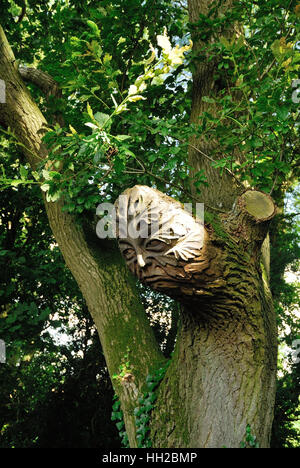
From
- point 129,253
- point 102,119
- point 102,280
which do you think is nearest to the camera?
point 102,119

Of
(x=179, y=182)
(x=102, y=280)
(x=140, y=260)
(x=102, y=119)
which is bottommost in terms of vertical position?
(x=140, y=260)

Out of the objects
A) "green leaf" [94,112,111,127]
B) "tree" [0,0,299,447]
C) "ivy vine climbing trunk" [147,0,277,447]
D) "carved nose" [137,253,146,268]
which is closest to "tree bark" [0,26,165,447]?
"tree" [0,0,299,447]

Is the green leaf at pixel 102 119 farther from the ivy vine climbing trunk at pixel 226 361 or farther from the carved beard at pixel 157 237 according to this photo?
the ivy vine climbing trunk at pixel 226 361

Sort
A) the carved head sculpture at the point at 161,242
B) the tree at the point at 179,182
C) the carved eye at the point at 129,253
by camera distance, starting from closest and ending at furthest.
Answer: the carved head sculpture at the point at 161,242, the carved eye at the point at 129,253, the tree at the point at 179,182

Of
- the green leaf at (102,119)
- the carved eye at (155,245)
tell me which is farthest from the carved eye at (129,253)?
the green leaf at (102,119)

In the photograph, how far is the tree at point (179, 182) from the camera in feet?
7.04

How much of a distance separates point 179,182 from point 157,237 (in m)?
2.01

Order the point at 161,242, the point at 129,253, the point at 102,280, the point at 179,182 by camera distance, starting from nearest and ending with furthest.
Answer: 1. the point at 161,242
2. the point at 129,253
3. the point at 102,280
4. the point at 179,182

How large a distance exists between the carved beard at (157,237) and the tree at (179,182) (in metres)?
0.16

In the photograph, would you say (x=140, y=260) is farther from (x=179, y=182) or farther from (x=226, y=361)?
(x=179, y=182)

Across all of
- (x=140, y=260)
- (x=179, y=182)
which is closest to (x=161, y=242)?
(x=140, y=260)

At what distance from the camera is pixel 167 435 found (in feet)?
7.70

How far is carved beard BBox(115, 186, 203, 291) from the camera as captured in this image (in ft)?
6.26

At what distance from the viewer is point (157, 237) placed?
75.7 inches
